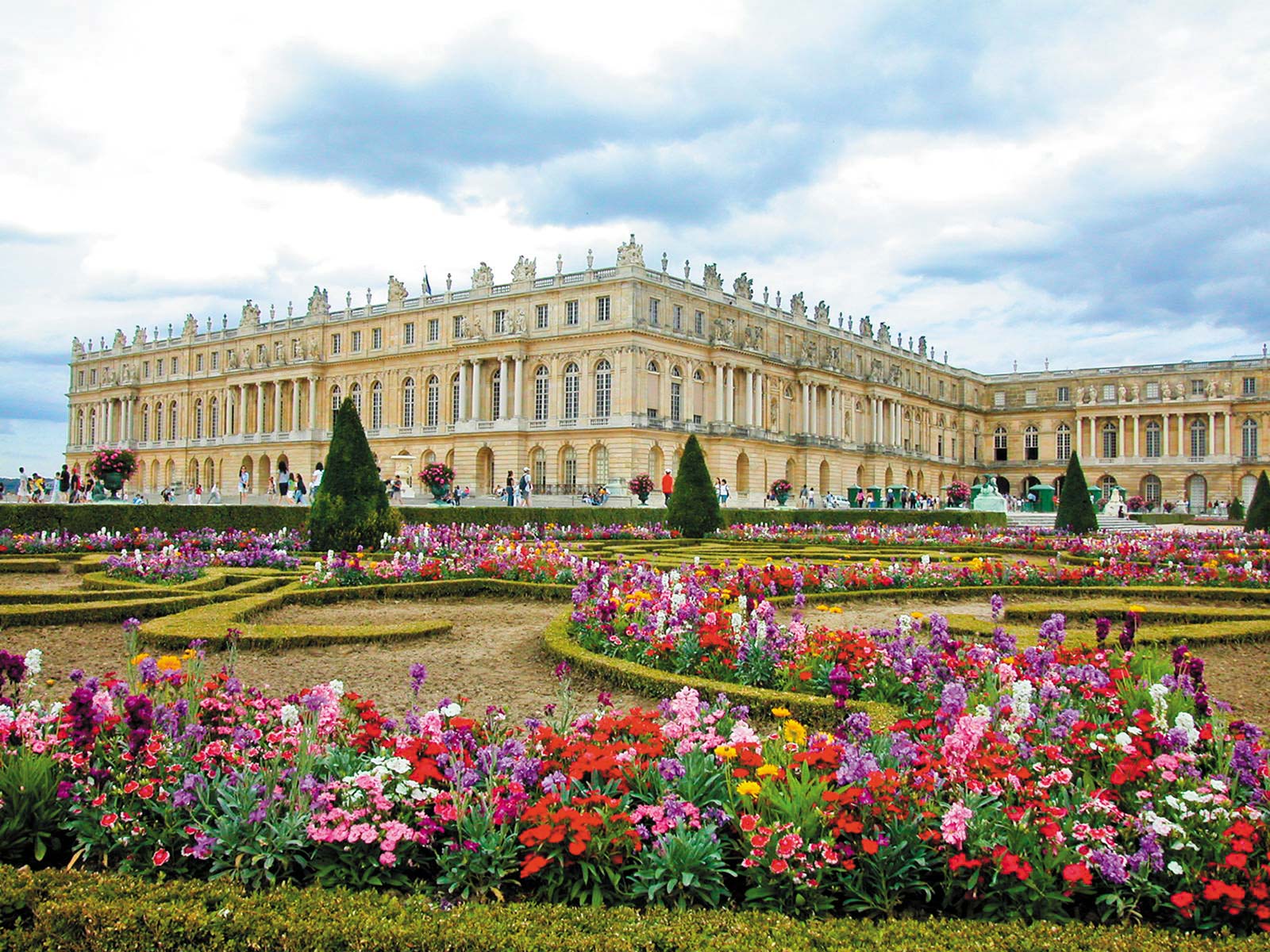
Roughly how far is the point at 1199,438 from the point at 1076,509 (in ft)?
161

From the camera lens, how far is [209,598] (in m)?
11.5

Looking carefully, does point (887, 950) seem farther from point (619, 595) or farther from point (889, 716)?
point (619, 595)

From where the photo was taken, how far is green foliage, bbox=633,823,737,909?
3699 mm

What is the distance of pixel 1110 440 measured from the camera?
73.2 m

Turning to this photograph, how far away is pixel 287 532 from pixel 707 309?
117 ft

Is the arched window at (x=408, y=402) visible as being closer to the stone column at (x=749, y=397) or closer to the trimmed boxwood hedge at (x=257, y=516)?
the stone column at (x=749, y=397)

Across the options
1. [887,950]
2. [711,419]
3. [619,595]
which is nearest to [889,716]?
[887,950]

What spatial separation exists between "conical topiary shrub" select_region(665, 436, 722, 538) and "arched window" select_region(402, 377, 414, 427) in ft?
112

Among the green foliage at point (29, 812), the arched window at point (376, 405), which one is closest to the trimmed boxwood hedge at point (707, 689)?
the green foliage at point (29, 812)

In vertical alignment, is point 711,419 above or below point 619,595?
above

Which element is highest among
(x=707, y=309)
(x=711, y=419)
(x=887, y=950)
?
(x=707, y=309)

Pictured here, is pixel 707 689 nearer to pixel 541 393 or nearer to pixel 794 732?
pixel 794 732

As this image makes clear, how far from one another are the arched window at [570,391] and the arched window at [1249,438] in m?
50.1

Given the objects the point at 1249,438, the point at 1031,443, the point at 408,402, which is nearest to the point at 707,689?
the point at 408,402
